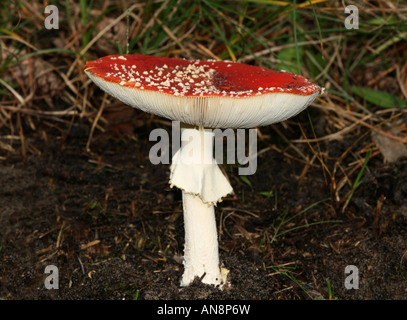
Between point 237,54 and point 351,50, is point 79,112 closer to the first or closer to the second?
point 237,54

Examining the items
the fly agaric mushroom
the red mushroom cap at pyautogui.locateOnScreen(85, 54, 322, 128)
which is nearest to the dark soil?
the fly agaric mushroom

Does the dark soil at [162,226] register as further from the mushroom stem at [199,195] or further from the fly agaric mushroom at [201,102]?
the fly agaric mushroom at [201,102]

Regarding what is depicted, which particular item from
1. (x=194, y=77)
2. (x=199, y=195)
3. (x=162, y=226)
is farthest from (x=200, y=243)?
(x=194, y=77)

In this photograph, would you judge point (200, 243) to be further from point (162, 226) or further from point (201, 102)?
point (201, 102)

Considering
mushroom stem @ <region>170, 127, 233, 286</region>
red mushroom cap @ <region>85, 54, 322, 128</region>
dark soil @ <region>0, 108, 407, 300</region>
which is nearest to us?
red mushroom cap @ <region>85, 54, 322, 128</region>

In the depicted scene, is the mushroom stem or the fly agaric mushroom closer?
the fly agaric mushroom

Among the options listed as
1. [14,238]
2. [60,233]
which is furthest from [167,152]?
[14,238]

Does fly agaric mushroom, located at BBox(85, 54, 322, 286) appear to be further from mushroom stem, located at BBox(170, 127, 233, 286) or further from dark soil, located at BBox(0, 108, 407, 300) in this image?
dark soil, located at BBox(0, 108, 407, 300)
